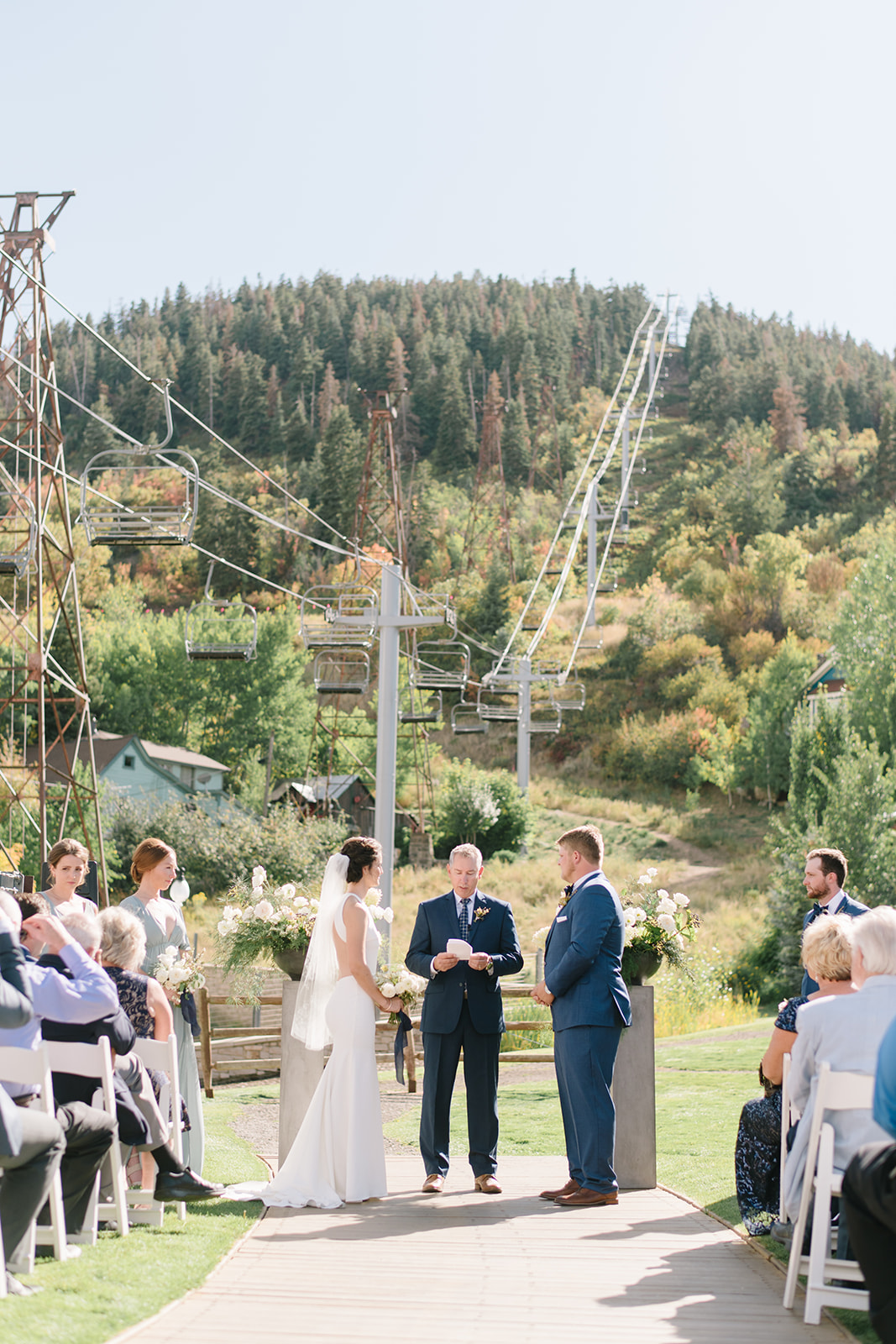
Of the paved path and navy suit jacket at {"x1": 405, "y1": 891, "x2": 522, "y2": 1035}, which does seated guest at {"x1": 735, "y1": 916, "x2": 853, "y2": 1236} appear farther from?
navy suit jacket at {"x1": 405, "y1": 891, "x2": 522, "y2": 1035}

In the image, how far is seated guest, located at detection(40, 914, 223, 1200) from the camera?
593cm

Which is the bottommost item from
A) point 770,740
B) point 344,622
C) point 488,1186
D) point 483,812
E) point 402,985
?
point 483,812

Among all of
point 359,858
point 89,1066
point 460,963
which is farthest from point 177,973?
point 89,1066

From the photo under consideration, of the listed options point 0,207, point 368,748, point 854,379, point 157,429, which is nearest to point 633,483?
point 854,379

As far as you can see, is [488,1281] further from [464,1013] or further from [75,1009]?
[464,1013]

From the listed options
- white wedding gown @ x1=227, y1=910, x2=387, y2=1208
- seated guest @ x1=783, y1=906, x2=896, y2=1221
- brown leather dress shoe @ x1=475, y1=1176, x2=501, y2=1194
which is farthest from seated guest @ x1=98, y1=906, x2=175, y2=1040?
seated guest @ x1=783, y1=906, x2=896, y2=1221

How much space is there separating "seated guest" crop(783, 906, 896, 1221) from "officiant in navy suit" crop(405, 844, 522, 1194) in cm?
249

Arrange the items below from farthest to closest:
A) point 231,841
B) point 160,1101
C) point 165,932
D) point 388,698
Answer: point 231,841, point 388,698, point 165,932, point 160,1101

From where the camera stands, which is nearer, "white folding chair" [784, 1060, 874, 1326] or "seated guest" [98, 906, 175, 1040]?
"white folding chair" [784, 1060, 874, 1326]

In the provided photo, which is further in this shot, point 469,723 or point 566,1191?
point 469,723

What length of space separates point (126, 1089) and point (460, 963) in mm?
2253

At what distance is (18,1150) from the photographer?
15.5ft

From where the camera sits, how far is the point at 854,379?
121375 millimetres

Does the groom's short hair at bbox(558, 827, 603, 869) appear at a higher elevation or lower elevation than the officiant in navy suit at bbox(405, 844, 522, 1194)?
higher
